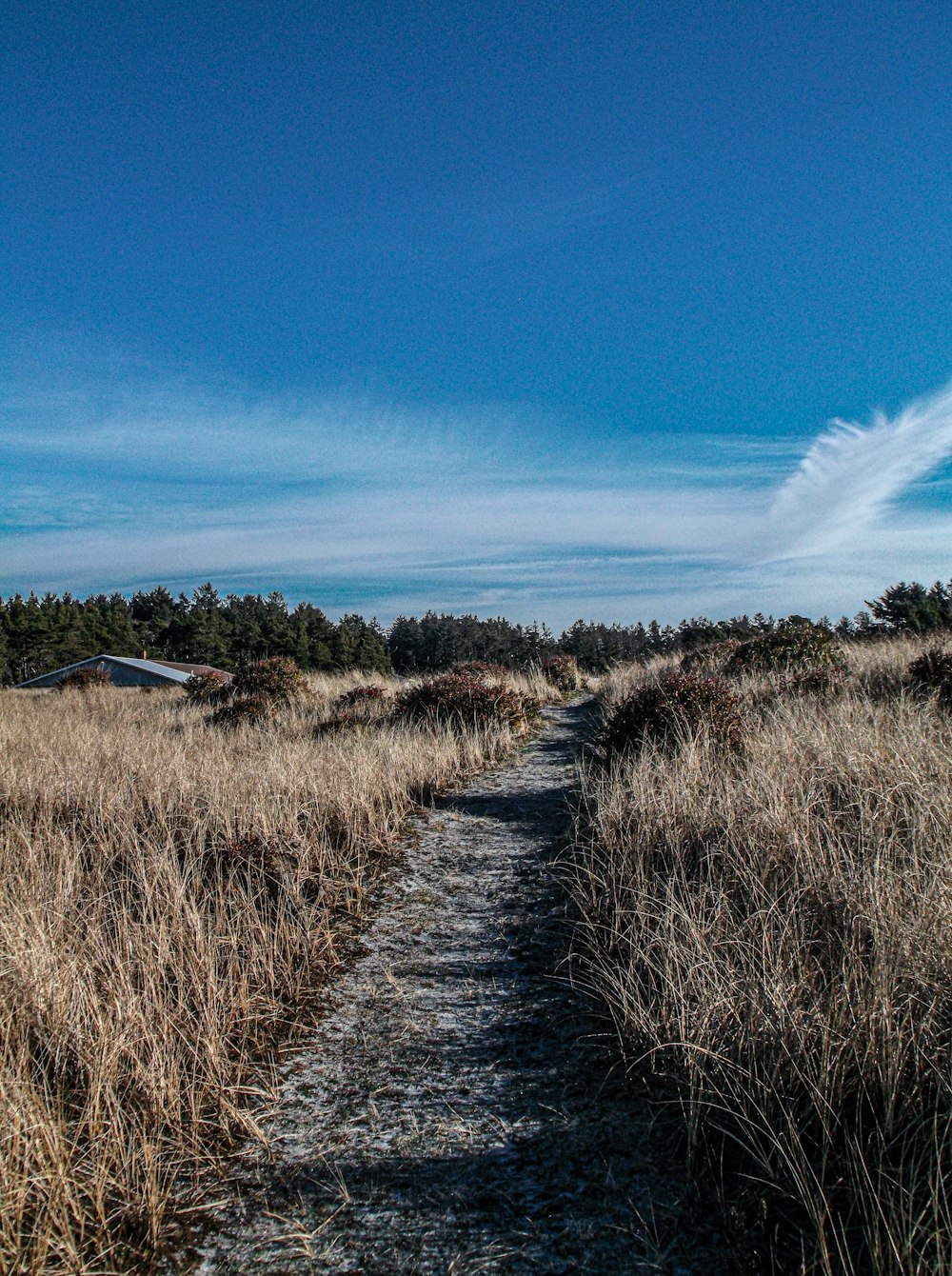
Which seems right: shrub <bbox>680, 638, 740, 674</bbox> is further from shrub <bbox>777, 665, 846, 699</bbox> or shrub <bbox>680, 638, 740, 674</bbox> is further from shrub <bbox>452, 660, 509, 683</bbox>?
shrub <bbox>452, 660, 509, 683</bbox>

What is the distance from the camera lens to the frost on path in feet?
6.52

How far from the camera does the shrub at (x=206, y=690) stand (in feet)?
58.1

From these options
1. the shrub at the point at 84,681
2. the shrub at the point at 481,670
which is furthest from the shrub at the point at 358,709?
the shrub at the point at 84,681

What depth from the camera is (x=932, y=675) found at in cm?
961

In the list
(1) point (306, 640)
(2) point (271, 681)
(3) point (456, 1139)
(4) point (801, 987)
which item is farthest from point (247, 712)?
(1) point (306, 640)

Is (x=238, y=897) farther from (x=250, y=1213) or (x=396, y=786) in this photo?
(x=396, y=786)

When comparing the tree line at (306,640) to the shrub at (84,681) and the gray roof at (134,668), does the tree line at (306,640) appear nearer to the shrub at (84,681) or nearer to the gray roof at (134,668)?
the gray roof at (134,668)

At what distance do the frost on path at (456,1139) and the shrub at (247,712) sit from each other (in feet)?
32.7

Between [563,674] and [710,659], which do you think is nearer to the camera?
[710,659]

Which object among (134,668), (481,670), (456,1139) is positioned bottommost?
(134,668)

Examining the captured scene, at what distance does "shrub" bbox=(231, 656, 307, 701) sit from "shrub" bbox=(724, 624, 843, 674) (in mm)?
10239

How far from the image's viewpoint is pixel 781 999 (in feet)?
8.66

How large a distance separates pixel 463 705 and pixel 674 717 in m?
4.89

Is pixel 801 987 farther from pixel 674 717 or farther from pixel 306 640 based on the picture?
pixel 306 640
